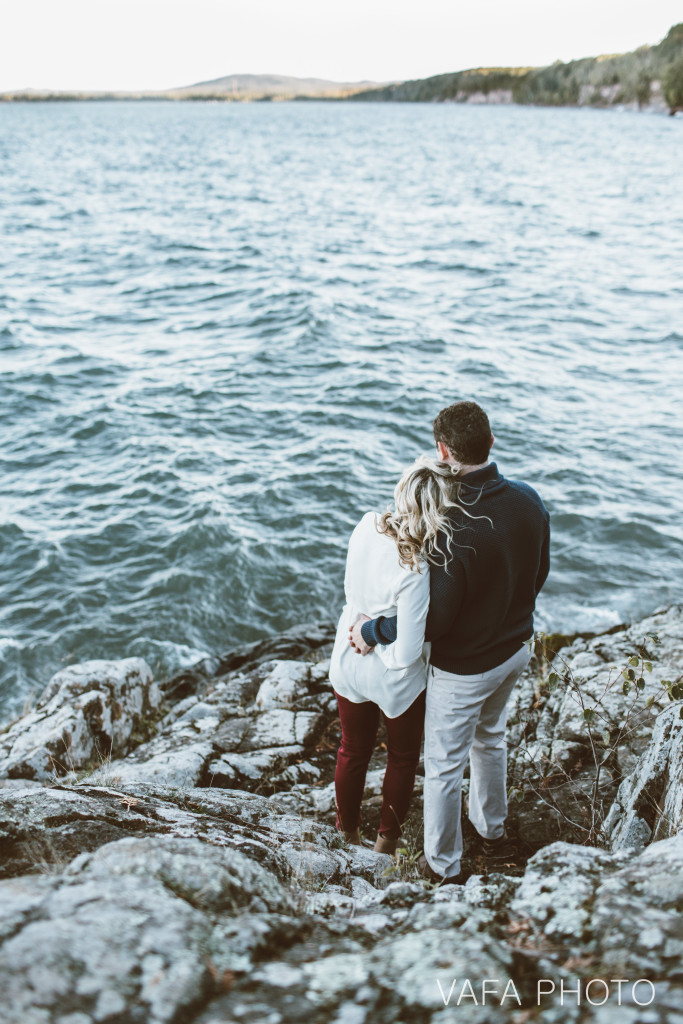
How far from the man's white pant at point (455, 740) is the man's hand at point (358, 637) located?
44 centimetres

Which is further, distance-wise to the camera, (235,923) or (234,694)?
(234,694)

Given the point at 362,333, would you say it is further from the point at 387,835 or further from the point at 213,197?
the point at 213,197

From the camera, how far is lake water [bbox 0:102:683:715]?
9484 millimetres

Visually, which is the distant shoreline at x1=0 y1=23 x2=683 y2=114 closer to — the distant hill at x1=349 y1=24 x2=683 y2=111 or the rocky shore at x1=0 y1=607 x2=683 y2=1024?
the distant hill at x1=349 y1=24 x2=683 y2=111

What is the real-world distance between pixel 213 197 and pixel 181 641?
1462 inches

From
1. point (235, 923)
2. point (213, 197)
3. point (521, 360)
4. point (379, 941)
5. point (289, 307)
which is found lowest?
point (379, 941)

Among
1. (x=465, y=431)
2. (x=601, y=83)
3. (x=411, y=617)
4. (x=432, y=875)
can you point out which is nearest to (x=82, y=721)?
(x=432, y=875)

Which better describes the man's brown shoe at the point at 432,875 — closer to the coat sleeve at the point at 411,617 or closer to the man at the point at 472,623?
the man at the point at 472,623

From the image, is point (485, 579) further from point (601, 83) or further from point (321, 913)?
point (601, 83)

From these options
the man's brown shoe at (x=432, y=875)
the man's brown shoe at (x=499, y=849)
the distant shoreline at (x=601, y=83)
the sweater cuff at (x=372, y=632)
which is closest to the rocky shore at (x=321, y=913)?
the man's brown shoe at (x=499, y=849)

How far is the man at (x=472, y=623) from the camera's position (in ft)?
10.9

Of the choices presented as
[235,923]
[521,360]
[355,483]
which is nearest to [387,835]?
[235,923]

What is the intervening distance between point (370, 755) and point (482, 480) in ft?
6.11

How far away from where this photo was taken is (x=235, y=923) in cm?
212
